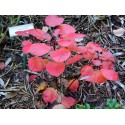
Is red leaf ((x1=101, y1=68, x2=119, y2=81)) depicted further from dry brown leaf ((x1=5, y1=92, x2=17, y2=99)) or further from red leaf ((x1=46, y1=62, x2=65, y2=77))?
dry brown leaf ((x1=5, y1=92, x2=17, y2=99))

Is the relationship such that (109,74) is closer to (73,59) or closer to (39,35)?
(73,59)

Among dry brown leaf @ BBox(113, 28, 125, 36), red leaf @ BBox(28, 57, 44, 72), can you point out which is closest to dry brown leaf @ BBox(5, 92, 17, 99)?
red leaf @ BBox(28, 57, 44, 72)

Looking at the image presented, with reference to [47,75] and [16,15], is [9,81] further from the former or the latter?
[16,15]
